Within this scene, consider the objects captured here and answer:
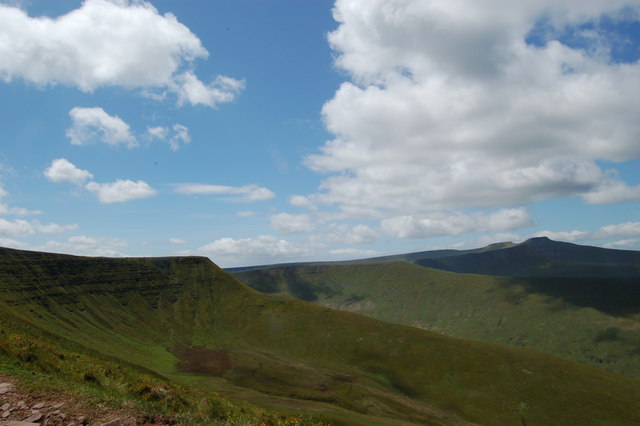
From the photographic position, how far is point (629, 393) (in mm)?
122312

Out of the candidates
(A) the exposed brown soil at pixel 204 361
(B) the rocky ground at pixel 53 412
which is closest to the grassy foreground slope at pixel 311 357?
(A) the exposed brown soil at pixel 204 361

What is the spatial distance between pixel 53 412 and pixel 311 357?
15085 cm

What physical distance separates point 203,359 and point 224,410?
432ft

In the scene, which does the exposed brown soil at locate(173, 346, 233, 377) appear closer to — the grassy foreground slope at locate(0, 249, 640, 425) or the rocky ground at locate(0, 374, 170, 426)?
the grassy foreground slope at locate(0, 249, 640, 425)

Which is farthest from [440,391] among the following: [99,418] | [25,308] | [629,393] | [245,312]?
[25,308]

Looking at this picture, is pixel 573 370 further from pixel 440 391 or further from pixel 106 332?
pixel 106 332

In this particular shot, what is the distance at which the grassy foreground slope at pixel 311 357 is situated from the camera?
11069 cm

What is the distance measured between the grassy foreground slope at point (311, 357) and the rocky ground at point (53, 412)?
61.4m

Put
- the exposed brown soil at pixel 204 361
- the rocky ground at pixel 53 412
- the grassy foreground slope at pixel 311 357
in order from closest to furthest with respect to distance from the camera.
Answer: the rocky ground at pixel 53 412
the grassy foreground slope at pixel 311 357
the exposed brown soil at pixel 204 361

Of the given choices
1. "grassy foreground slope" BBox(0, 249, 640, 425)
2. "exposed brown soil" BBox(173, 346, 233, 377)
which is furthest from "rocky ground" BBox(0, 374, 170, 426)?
"exposed brown soil" BBox(173, 346, 233, 377)

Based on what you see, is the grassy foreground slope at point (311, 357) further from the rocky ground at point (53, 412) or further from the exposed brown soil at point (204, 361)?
the rocky ground at point (53, 412)

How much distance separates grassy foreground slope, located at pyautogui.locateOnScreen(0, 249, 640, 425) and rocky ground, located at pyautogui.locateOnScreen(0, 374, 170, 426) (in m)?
61.4

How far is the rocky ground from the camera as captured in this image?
1407 cm

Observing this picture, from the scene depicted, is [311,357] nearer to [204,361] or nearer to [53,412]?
[204,361]
